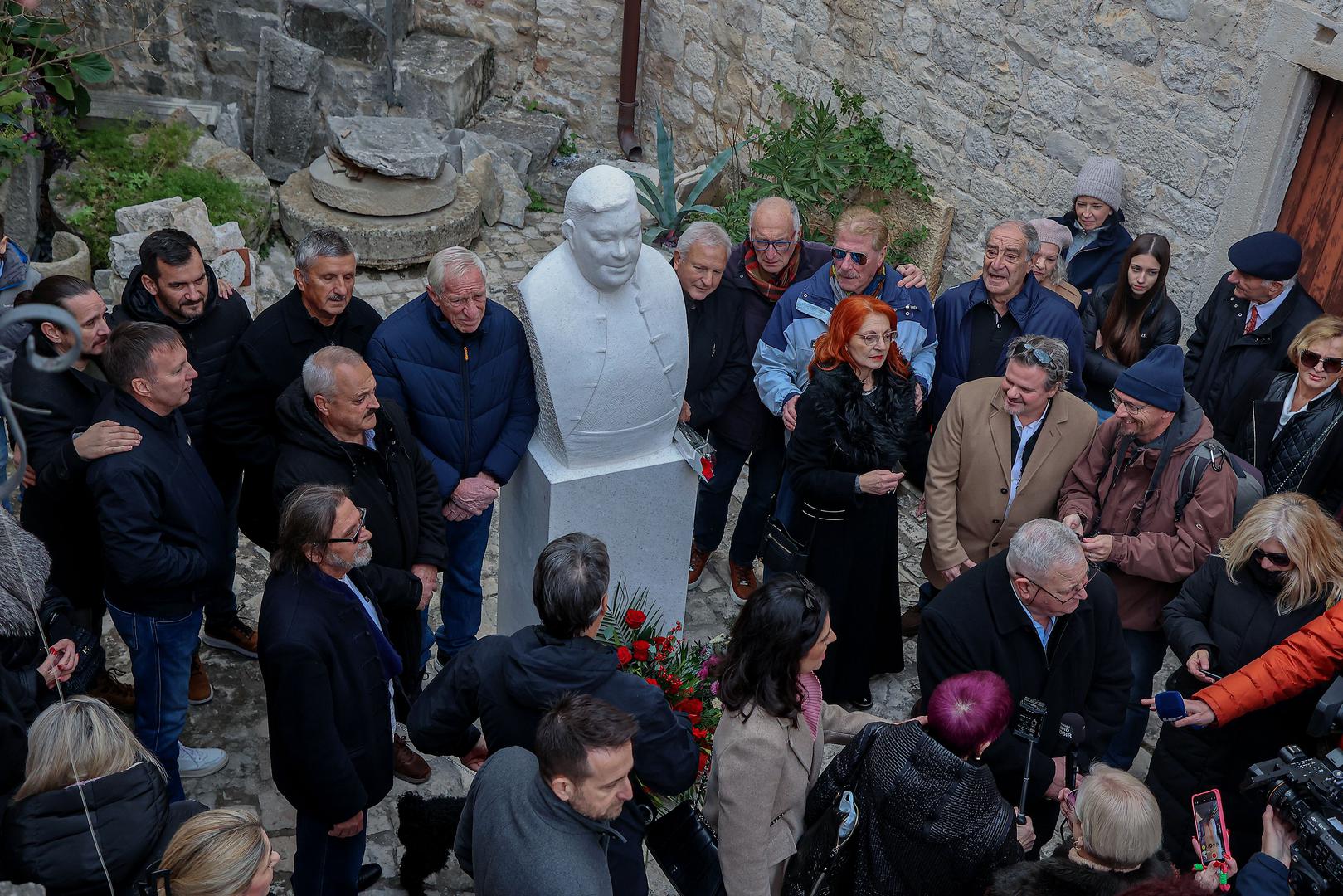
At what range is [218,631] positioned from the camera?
15.4ft

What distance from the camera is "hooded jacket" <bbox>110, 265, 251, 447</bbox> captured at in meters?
4.23

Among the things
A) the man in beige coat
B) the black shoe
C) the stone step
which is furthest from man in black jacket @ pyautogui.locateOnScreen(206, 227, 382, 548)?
the stone step

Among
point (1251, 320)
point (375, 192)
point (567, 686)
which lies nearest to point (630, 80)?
point (375, 192)

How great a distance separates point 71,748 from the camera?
2686 mm

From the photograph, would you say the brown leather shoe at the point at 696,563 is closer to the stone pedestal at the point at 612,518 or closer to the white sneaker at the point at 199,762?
the stone pedestal at the point at 612,518

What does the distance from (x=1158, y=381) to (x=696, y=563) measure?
226 cm

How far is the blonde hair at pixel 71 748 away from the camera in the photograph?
8.77ft

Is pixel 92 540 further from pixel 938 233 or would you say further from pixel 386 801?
pixel 938 233

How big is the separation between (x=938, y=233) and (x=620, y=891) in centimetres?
473

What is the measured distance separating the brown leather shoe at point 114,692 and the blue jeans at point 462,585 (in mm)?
1070

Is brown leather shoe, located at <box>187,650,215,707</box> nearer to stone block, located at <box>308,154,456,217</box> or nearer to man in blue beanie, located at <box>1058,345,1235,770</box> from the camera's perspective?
man in blue beanie, located at <box>1058,345,1235,770</box>

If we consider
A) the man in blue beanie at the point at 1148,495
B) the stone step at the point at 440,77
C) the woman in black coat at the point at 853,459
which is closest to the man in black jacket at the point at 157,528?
the woman in black coat at the point at 853,459

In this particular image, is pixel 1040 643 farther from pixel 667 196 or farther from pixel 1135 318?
pixel 667 196

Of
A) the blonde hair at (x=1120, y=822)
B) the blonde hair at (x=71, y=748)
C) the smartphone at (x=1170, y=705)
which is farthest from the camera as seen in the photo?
the smartphone at (x=1170, y=705)
